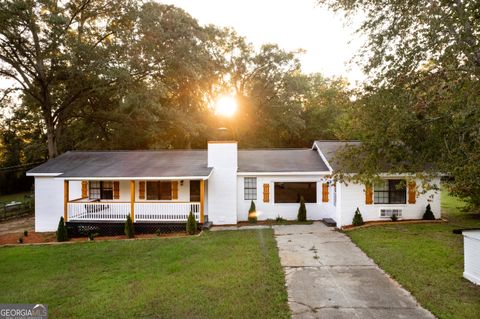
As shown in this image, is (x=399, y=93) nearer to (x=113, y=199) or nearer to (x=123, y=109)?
(x=113, y=199)

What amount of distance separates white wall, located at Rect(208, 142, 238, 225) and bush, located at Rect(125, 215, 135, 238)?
13.3 ft

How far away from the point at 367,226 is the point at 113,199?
13.5 m

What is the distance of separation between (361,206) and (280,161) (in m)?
5.42

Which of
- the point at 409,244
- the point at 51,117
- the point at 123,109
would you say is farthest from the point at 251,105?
the point at 409,244

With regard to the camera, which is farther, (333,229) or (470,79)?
(333,229)

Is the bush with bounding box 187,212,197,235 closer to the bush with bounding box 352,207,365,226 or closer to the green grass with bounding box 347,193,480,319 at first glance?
the green grass with bounding box 347,193,480,319

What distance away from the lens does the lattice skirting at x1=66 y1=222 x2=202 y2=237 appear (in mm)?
16469

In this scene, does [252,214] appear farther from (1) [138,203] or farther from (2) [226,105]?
(2) [226,105]

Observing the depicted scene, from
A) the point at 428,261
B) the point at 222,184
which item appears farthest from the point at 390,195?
the point at 222,184

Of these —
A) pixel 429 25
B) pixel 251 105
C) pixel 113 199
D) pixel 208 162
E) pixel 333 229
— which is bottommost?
pixel 333 229

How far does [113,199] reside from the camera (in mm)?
18625

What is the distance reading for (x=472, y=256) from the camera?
8.71 metres

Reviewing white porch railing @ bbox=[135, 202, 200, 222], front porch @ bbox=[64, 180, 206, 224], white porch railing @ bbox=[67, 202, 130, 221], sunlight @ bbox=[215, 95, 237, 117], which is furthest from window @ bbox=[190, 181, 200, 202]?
sunlight @ bbox=[215, 95, 237, 117]

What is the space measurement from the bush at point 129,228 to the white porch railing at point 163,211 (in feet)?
2.41
